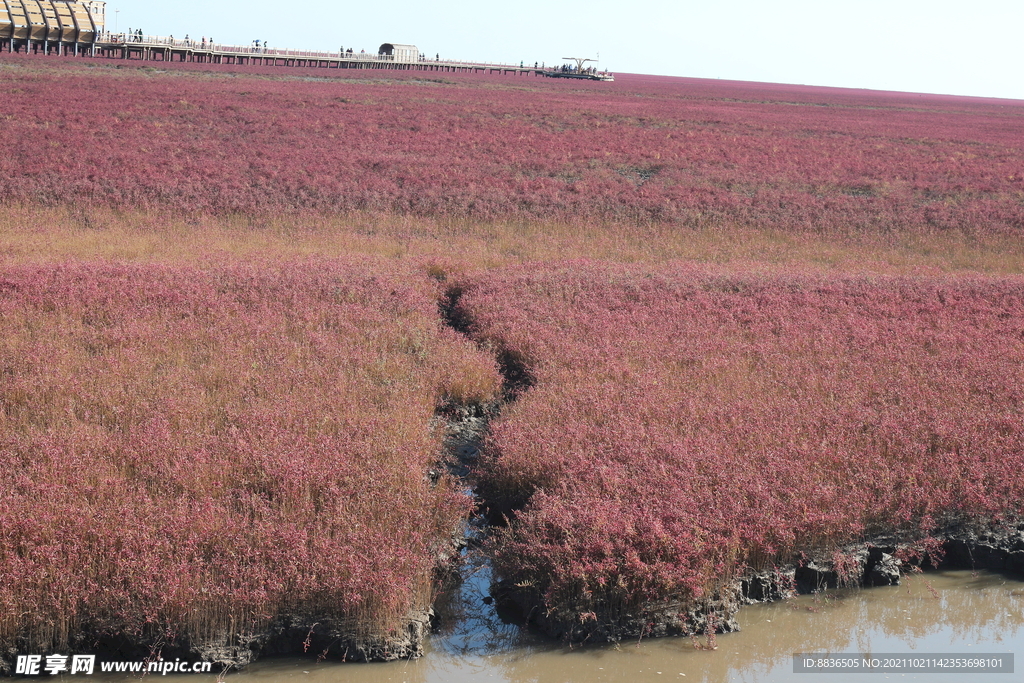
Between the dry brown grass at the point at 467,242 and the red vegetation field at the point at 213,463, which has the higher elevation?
the dry brown grass at the point at 467,242

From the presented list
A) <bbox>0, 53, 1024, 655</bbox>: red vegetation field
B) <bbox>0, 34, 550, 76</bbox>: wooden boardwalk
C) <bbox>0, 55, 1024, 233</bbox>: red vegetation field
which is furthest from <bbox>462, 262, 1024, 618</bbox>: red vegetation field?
<bbox>0, 34, 550, 76</bbox>: wooden boardwalk

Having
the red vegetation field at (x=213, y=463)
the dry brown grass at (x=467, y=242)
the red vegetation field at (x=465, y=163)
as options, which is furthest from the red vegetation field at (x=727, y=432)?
the red vegetation field at (x=465, y=163)

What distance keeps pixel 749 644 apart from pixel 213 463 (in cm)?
444

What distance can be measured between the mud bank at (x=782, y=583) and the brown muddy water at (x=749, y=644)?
96 millimetres

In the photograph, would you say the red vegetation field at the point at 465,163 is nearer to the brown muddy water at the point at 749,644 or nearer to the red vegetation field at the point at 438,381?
the red vegetation field at the point at 438,381

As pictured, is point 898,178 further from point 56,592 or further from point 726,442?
point 56,592

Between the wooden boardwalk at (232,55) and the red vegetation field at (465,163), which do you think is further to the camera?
the wooden boardwalk at (232,55)

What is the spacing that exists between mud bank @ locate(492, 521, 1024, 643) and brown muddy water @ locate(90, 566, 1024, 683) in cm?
10

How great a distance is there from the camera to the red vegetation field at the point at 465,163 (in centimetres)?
2242

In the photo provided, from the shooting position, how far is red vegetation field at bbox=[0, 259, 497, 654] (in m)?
5.87

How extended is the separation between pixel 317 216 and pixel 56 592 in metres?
16.1

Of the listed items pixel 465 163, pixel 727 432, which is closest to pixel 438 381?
pixel 727 432

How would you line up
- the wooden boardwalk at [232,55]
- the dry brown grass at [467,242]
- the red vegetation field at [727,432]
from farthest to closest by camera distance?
the wooden boardwalk at [232,55], the dry brown grass at [467,242], the red vegetation field at [727,432]

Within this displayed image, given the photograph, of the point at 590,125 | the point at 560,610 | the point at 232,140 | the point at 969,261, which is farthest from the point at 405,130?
the point at 560,610
